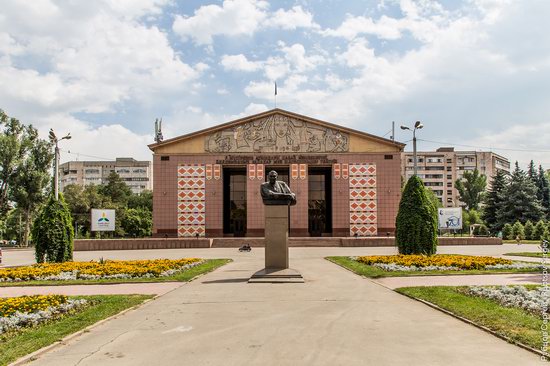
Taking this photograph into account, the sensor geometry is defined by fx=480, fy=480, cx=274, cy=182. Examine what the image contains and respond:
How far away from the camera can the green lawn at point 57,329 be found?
22.1ft

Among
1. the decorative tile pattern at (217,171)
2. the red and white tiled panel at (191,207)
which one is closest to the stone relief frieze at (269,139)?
the decorative tile pattern at (217,171)

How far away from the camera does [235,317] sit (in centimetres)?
878

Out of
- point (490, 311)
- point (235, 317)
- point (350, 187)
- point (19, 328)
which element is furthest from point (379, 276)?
point (350, 187)

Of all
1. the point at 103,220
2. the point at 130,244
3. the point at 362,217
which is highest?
the point at 362,217

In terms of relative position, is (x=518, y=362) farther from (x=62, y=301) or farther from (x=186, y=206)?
(x=186, y=206)

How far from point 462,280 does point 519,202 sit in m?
43.5

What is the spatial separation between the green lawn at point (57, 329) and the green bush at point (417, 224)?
13189mm

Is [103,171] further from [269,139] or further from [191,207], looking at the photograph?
[269,139]

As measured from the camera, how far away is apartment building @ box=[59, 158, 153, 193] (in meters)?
115

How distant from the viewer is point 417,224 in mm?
20719

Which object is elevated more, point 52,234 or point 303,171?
point 303,171

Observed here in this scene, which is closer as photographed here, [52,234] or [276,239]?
[276,239]

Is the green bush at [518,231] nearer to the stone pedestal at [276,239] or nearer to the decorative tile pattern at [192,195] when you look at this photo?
the decorative tile pattern at [192,195]

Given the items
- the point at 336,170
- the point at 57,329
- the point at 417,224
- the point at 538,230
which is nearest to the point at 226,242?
the point at 336,170
